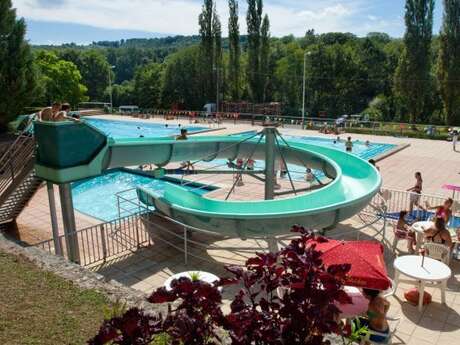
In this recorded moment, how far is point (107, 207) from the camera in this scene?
1644 cm

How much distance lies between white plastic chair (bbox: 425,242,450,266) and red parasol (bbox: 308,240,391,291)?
229 centimetres

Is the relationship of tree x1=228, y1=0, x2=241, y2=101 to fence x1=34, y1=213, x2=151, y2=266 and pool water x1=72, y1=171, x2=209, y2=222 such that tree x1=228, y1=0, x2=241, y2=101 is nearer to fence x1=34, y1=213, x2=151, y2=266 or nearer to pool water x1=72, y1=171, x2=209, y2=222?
pool water x1=72, y1=171, x2=209, y2=222

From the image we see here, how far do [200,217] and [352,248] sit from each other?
11.0 feet

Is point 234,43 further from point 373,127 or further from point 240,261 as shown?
point 240,261

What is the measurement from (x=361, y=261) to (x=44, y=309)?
4584 mm

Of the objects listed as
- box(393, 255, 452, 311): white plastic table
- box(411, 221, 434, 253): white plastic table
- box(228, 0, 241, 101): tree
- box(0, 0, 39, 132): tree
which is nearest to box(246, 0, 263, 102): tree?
box(228, 0, 241, 101): tree

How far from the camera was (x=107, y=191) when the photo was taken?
1866 cm

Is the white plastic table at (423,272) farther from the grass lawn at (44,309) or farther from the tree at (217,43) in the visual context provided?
the tree at (217,43)

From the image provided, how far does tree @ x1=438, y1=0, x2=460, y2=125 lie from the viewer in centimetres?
3288

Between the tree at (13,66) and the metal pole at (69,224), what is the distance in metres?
15.9

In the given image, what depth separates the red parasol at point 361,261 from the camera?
585cm

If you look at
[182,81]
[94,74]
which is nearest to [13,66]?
[182,81]

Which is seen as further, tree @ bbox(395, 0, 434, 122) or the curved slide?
tree @ bbox(395, 0, 434, 122)

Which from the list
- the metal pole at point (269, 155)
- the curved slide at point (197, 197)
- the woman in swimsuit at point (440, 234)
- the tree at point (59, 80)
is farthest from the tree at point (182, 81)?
the woman in swimsuit at point (440, 234)
